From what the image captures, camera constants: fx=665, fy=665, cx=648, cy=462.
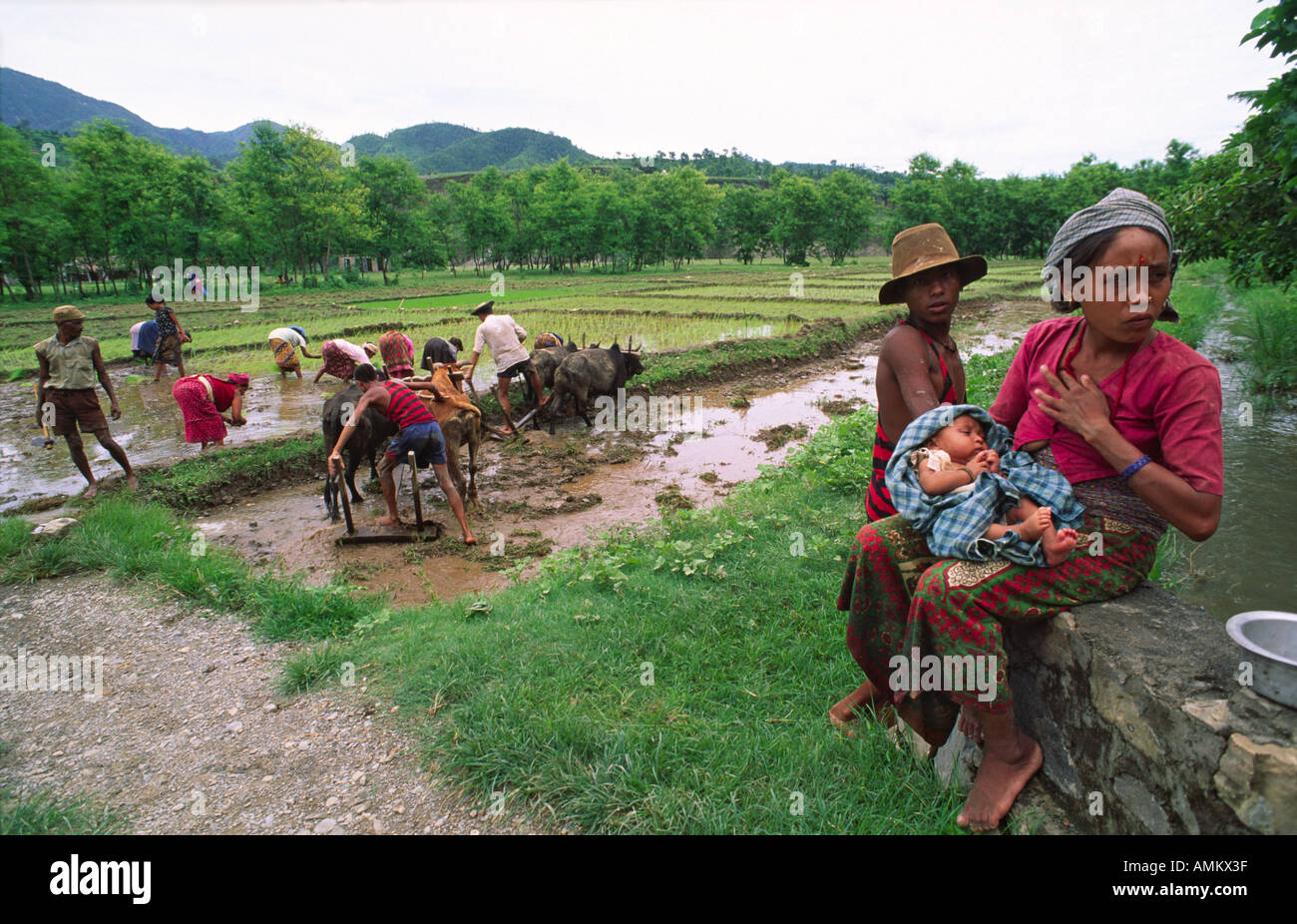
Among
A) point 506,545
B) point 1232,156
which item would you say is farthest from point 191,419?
point 1232,156

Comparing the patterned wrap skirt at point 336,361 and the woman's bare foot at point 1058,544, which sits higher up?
the patterned wrap skirt at point 336,361

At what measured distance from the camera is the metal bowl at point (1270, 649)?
165cm

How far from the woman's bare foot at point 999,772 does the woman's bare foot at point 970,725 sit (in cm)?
7

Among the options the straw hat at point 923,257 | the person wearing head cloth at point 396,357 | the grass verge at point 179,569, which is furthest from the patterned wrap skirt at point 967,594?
the person wearing head cloth at point 396,357

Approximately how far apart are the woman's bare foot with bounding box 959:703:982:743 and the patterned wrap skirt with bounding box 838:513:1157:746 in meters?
0.06

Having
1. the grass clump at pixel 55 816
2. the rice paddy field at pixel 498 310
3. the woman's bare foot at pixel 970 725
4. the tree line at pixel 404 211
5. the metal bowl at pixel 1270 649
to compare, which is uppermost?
the tree line at pixel 404 211

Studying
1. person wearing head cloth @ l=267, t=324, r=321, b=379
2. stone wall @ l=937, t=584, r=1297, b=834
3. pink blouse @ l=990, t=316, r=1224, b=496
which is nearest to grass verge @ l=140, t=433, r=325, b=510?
person wearing head cloth @ l=267, t=324, r=321, b=379

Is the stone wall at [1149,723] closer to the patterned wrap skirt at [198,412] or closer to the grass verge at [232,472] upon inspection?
the grass verge at [232,472]

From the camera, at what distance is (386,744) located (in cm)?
309

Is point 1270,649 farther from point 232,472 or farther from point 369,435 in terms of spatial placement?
point 232,472

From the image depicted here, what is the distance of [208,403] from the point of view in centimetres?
748

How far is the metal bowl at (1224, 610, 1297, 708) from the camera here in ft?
5.41

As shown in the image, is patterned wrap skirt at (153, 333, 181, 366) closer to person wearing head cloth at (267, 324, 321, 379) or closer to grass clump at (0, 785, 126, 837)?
person wearing head cloth at (267, 324, 321, 379)
